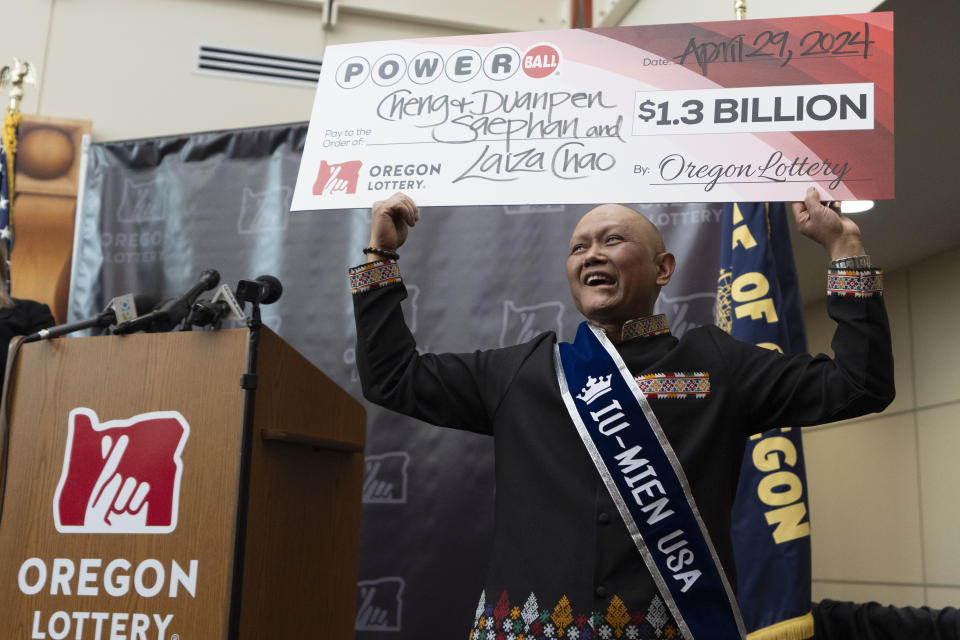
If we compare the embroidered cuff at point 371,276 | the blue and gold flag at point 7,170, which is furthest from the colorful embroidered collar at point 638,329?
the blue and gold flag at point 7,170

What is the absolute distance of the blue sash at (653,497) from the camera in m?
1.29

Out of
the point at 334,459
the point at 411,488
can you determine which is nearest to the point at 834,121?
the point at 334,459

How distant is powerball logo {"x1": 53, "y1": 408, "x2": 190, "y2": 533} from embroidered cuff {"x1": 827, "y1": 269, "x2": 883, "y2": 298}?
1.11 meters

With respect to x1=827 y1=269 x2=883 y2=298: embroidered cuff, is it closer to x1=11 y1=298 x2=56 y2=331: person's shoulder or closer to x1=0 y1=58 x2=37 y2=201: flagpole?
x1=11 y1=298 x2=56 y2=331: person's shoulder

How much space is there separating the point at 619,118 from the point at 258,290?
73cm

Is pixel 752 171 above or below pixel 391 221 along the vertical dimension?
above

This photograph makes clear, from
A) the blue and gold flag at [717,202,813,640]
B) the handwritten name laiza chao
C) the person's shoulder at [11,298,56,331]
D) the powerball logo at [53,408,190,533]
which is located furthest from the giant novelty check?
the person's shoulder at [11,298,56,331]

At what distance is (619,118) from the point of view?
64.7 inches

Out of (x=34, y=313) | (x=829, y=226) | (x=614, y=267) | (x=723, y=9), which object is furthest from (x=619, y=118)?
(x=723, y=9)

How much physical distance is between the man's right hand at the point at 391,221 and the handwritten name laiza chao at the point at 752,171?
0.45 metres

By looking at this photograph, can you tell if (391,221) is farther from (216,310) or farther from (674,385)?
(674,385)

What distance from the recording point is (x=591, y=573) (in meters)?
1.29

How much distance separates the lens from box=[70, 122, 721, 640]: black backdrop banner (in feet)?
9.07

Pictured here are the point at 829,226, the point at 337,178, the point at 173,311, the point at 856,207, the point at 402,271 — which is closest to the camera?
the point at 829,226
